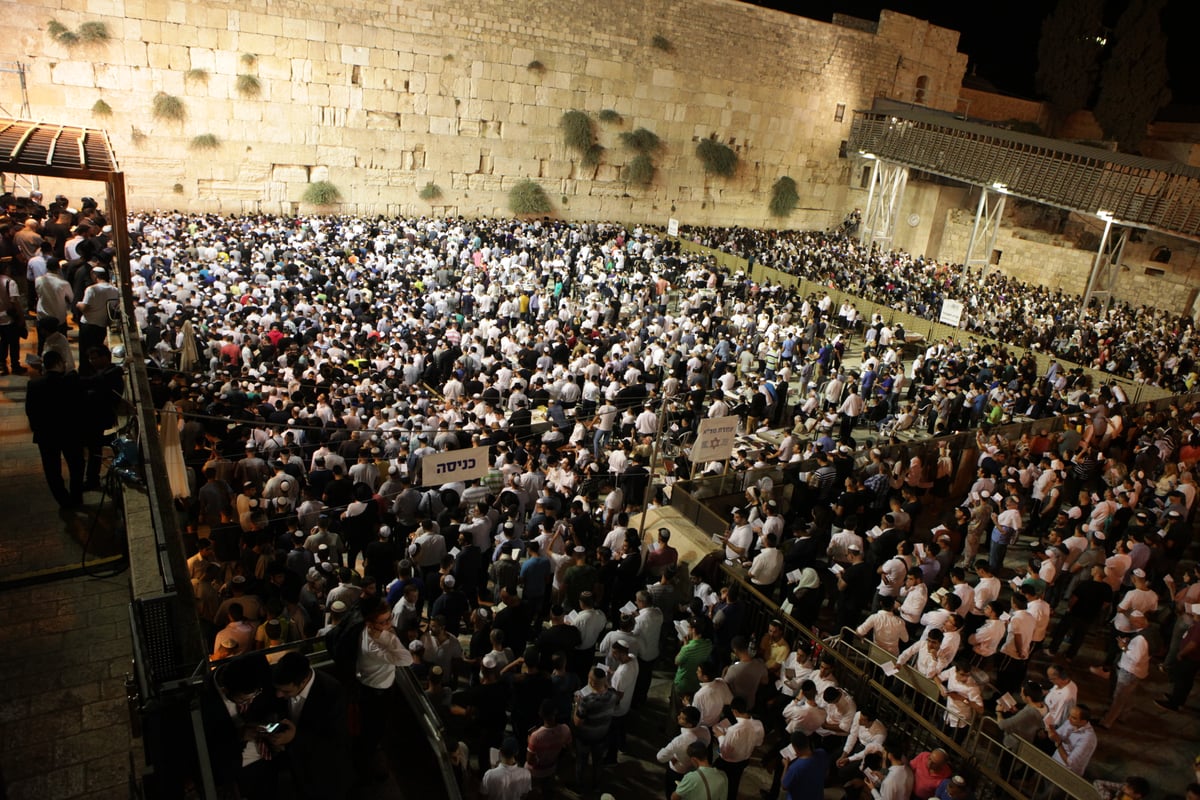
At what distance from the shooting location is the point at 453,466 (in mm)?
6613

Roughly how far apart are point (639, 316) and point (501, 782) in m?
12.5

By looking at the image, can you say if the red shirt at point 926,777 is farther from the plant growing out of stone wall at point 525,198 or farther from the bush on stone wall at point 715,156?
the bush on stone wall at point 715,156

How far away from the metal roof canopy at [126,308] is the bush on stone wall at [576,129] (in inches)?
698

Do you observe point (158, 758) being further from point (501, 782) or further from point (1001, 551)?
point (1001, 551)

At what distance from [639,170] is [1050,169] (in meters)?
13.2

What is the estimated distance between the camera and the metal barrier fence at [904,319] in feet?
43.8

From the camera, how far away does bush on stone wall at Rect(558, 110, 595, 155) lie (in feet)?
84.2

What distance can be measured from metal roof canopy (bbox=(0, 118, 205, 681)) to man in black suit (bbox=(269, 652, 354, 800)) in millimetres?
743

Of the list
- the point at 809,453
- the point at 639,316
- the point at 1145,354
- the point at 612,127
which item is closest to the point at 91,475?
the point at 809,453

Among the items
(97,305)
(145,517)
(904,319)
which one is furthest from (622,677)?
(904,319)

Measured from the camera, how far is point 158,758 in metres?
3.31

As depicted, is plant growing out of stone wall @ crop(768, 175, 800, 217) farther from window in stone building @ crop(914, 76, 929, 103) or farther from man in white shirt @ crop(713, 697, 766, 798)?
man in white shirt @ crop(713, 697, 766, 798)

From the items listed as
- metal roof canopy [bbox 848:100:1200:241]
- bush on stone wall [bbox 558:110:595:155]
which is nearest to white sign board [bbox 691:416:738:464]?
metal roof canopy [bbox 848:100:1200:241]

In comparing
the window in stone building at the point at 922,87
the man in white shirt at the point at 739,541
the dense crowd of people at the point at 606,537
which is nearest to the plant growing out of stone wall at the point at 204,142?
the dense crowd of people at the point at 606,537
